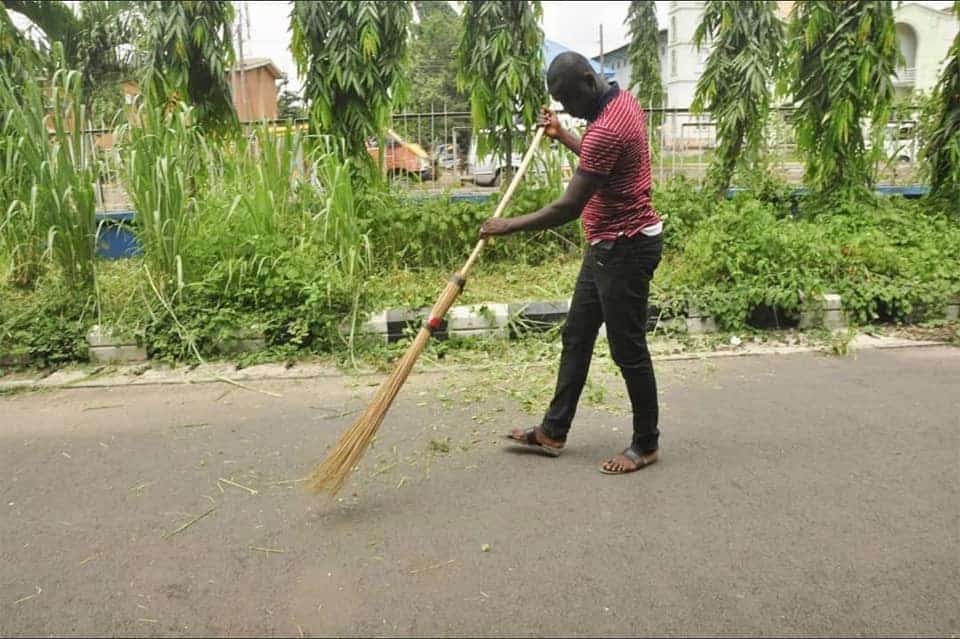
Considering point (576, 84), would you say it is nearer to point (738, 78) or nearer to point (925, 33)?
point (738, 78)

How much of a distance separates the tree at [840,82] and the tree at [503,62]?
2.55 m

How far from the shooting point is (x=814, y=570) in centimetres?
232

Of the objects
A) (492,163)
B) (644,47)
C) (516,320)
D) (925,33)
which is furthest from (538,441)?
(925,33)

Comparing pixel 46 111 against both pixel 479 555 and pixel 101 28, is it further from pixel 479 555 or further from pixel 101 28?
pixel 101 28

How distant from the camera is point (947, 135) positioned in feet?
21.5

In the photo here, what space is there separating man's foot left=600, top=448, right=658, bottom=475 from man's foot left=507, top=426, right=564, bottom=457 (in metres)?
0.24

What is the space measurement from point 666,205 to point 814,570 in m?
→ 4.60

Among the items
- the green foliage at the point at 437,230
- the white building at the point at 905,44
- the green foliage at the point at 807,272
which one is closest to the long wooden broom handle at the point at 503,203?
the green foliage at the point at 807,272

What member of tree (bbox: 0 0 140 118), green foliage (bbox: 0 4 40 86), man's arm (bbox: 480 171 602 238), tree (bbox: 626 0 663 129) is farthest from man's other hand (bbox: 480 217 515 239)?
tree (bbox: 626 0 663 129)

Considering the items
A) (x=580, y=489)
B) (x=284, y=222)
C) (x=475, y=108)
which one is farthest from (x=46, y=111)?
(x=580, y=489)

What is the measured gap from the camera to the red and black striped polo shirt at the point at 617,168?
2771mm

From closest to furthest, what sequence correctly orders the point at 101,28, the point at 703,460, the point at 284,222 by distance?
the point at 703,460 → the point at 284,222 → the point at 101,28

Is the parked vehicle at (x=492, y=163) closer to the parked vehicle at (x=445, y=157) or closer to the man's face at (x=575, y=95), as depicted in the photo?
the parked vehicle at (x=445, y=157)

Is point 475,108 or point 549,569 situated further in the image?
point 475,108
